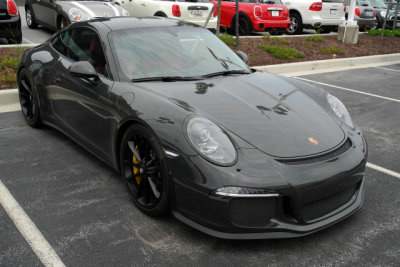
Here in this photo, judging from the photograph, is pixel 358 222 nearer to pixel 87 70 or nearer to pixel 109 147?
pixel 109 147

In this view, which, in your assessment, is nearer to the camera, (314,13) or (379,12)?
(314,13)

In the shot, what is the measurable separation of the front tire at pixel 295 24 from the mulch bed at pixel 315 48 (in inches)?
52.2

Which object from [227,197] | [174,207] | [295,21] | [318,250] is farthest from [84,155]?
[295,21]

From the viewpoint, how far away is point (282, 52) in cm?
1024

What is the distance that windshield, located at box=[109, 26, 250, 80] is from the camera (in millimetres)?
3859

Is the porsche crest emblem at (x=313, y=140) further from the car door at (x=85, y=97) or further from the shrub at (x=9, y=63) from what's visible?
the shrub at (x=9, y=63)

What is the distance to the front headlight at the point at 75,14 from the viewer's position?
31.4 feet

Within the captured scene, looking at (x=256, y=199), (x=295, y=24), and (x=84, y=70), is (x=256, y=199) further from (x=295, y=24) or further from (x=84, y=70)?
(x=295, y=24)

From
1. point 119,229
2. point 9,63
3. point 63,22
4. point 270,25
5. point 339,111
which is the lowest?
point 270,25

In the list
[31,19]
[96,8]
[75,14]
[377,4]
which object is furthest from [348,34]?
[377,4]

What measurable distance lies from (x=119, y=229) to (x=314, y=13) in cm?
1274

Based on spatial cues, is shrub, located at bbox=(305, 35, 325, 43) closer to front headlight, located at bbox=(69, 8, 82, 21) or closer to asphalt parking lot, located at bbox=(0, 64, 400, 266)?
front headlight, located at bbox=(69, 8, 82, 21)

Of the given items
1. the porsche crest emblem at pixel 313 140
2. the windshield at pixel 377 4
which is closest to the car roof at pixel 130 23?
the porsche crest emblem at pixel 313 140

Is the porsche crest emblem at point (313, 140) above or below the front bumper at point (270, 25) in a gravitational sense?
above
